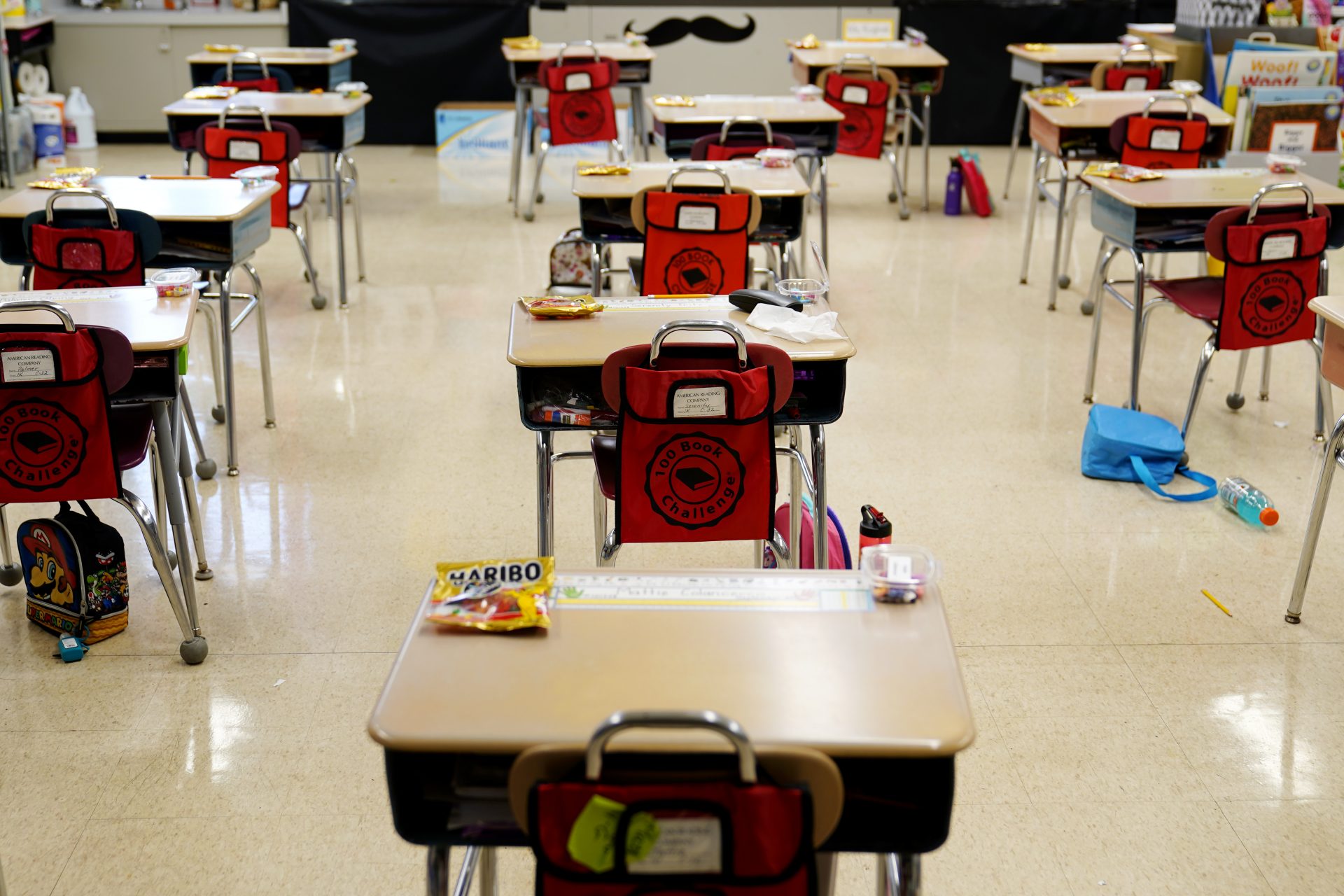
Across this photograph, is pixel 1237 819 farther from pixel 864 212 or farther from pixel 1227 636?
pixel 864 212

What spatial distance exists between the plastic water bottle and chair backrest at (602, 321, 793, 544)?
5.84 ft

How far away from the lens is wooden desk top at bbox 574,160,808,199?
444 centimetres

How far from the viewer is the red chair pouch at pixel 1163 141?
17.3 ft

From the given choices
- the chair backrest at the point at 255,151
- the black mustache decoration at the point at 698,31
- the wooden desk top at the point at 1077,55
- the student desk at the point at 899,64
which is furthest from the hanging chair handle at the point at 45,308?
the black mustache decoration at the point at 698,31

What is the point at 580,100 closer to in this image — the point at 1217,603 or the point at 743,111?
the point at 743,111

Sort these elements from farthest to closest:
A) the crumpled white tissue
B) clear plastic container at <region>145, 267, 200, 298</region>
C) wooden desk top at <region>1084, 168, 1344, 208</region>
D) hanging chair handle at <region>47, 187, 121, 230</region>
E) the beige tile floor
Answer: wooden desk top at <region>1084, 168, 1344, 208</region> < hanging chair handle at <region>47, 187, 121, 230</region> < clear plastic container at <region>145, 267, 200, 298</region> < the crumpled white tissue < the beige tile floor

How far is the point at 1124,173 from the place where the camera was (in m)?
4.58

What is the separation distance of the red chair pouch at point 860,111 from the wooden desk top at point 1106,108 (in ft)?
2.63

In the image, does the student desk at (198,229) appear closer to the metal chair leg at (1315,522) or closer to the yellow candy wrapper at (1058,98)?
the metal chair leg at (1315,522)

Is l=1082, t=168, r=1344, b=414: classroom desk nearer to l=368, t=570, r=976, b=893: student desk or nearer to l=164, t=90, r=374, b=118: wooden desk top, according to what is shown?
l=368, t=570, r=976, b=893: student desk

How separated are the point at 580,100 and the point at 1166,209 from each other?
351 cm

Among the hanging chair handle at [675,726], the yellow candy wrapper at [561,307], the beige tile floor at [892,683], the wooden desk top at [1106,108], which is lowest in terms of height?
the beige tile floor at [892,683]

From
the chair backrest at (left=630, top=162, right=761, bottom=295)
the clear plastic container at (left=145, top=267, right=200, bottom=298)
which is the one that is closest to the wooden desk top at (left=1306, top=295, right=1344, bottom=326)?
the chair backrest at (left=630, top=162, right=761, bottom=295)

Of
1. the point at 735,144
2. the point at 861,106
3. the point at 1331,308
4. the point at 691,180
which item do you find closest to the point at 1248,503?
the point at 1331,308
